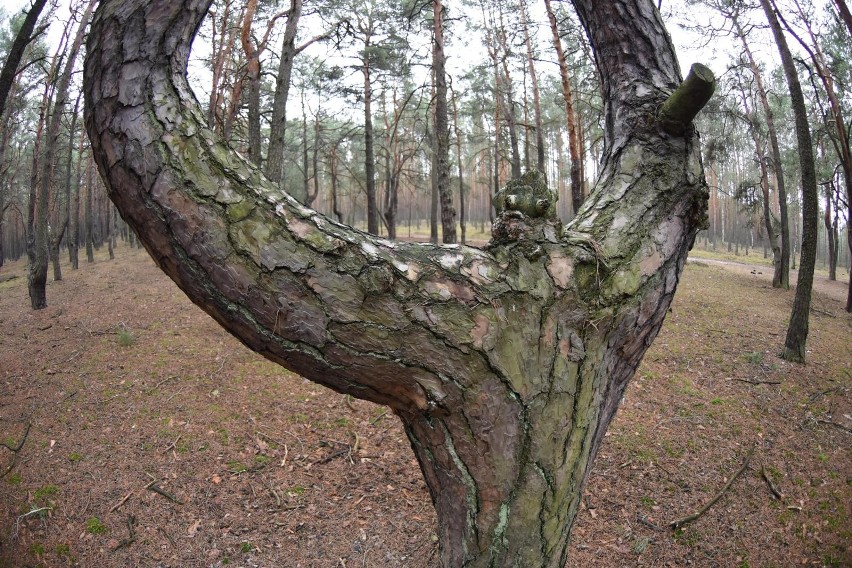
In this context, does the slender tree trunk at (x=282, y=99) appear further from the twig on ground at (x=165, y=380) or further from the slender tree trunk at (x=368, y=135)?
the slender tree trunk at (x=368, y=135)

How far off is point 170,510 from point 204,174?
174 inches

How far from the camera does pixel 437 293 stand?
3.53 feet

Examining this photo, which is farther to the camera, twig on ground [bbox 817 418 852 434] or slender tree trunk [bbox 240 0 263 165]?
slender tree trunk [bbox 240 0 263 165]

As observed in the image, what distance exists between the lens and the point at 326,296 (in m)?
1.02

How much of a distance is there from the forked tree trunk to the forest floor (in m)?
3.14

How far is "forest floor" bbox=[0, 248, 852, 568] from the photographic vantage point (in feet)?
13.1

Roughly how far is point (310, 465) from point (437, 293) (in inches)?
178

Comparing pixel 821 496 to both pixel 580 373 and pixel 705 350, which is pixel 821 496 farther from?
pixel 580 373

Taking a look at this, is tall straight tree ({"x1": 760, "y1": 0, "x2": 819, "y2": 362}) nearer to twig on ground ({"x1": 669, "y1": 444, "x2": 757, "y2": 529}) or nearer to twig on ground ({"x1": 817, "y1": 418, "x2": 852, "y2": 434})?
twig on ground ({"x1": 817, "y1": 418, "x2": 852, "y2": 434})

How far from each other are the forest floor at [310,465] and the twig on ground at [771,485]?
0.10 ft

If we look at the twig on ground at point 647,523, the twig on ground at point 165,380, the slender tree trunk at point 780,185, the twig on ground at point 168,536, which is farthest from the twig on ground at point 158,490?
the slender tree trunk at point 780,185

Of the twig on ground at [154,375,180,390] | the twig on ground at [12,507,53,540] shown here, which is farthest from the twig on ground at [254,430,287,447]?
the twig on ground at [12,507,53,540]

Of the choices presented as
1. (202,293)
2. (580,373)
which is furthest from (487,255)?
(202,293)

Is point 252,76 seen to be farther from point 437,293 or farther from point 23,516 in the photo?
point 437,293
